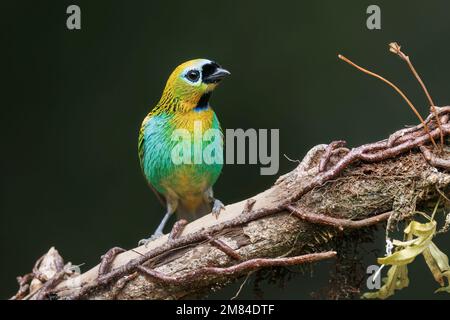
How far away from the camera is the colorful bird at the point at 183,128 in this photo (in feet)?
9.44

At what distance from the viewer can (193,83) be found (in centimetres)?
287

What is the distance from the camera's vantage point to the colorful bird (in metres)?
2.88

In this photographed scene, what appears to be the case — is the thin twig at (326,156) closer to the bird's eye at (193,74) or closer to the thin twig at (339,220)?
the thin twig at (339,220)

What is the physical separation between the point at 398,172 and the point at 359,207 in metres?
0.14

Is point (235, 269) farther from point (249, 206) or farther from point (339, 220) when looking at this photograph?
point (339, 220)

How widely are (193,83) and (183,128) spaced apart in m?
0.19

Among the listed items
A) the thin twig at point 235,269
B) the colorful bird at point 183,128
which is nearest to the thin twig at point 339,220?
the thin twig at point 235,269

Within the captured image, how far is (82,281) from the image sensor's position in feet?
7.17

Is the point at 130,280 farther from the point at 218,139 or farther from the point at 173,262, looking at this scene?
the point at 218,139

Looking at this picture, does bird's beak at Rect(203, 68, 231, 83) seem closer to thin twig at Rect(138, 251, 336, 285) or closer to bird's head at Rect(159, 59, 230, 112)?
bird's head at Rect(159, 59, 230, 112)

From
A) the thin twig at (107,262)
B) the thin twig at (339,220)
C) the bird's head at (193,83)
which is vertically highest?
the bird's head at (193,83)

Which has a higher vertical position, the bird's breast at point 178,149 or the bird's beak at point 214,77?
the bird's beak at point 214,77
